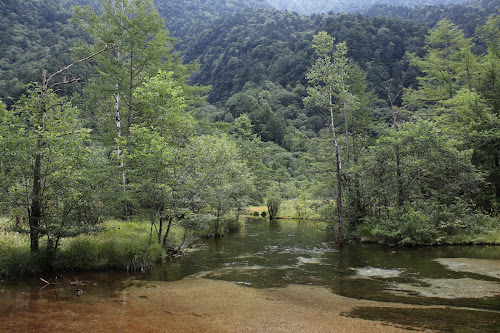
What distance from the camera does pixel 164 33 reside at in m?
18.8

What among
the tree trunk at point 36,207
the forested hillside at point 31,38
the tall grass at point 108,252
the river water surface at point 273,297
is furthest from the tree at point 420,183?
the forested hillside at point 31,38

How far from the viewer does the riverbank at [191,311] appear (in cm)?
636

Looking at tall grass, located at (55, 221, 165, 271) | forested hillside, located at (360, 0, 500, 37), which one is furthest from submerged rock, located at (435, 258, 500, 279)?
forested hillside, located at (360, 0, 500, 37)

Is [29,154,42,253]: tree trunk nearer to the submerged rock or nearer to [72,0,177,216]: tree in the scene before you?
[72,0,177,216]: tree

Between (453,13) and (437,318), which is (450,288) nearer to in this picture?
(437,318)

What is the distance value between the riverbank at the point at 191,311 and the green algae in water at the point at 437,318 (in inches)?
10.0

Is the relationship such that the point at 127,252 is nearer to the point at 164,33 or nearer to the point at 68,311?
the point at 68,311

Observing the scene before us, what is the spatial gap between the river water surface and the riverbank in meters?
0.02

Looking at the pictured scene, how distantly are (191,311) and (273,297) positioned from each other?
236 centimetres

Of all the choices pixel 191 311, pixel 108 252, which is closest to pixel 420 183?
pixel 191 311

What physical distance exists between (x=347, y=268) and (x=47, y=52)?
75.5 metres

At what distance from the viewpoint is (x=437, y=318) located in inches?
260

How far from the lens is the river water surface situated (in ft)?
21.2

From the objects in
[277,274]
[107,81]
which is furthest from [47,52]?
[277,274]
